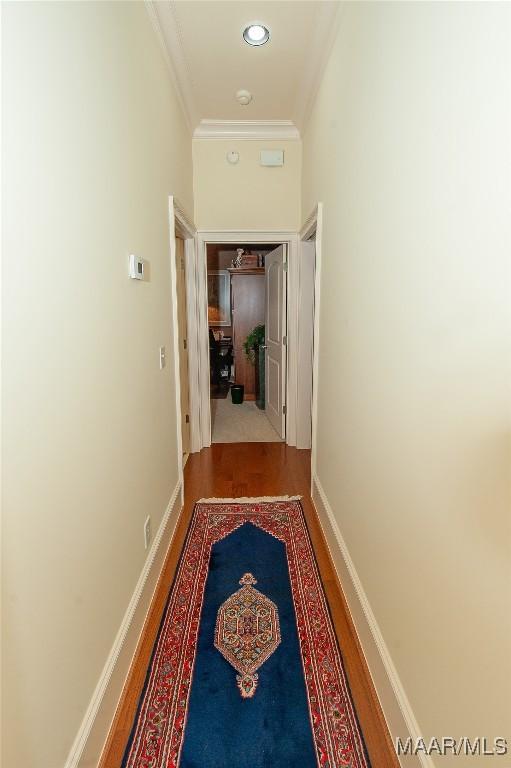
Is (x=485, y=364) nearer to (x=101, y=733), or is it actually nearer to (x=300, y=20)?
(x=101, y=733)

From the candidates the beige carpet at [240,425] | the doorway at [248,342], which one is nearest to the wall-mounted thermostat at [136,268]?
the doorway at [248,342]

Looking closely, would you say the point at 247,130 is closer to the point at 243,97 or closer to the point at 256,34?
the point at 243,97

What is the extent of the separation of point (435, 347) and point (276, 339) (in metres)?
3.23

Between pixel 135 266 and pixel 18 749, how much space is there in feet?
5.20

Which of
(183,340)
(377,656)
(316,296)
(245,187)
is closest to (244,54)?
(245,187)

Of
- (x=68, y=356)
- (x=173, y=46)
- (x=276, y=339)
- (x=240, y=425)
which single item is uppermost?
(x=173, y=46)

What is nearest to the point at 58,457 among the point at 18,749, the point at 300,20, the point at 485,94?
the point at 18,749

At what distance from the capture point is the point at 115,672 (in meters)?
1.41

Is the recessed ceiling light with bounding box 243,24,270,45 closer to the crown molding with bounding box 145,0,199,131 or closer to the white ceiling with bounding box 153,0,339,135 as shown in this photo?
the white ceiling with bounding box 153,0,339,135

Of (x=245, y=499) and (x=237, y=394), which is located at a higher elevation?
(x=237, y=394)

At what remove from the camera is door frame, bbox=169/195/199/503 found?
2600mm

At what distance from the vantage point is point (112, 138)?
147cm

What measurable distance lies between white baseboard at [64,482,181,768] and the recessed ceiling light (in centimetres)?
288

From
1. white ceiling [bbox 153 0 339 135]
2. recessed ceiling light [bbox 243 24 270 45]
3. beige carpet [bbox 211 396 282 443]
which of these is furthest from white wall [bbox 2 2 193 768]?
beige carpet [bbox 211 396 282 443]
